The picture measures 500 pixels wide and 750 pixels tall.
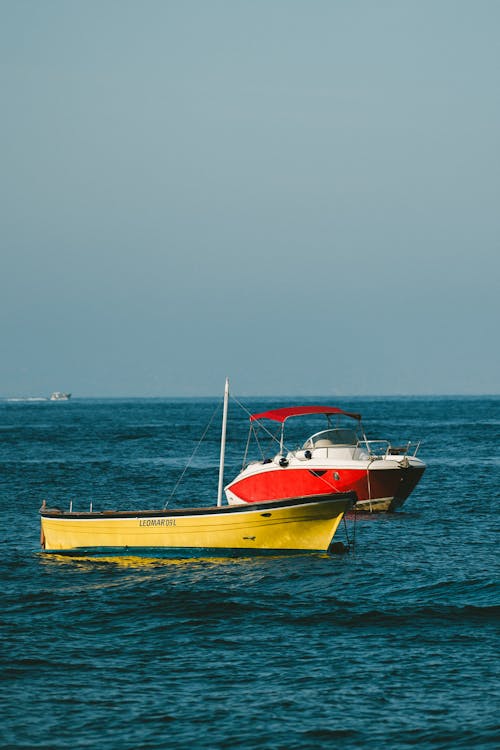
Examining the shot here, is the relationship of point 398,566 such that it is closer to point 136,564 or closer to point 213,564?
point 213,564

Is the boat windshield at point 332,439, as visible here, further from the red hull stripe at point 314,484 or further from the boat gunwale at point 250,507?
the boat gunwale at point 250,507

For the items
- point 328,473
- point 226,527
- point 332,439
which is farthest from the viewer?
point 332,439

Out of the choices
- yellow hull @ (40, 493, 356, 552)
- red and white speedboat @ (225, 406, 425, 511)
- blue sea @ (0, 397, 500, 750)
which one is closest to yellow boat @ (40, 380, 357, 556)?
yellow hull @ (40, 493, 356, 552)

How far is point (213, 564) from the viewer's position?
28375 millimetres

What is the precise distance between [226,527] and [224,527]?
0.06 metres

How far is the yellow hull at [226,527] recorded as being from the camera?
28125 mm

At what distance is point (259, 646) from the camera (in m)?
20.4

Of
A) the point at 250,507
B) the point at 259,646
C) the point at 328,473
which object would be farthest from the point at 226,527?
the point at 328,473

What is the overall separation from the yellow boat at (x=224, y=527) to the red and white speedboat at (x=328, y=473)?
9215 mm

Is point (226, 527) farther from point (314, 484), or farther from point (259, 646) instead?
point (314, 484)

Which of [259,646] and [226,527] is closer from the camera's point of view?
[259,646]

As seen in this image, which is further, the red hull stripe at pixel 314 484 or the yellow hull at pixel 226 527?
the red hull stripe at pixel 314 484

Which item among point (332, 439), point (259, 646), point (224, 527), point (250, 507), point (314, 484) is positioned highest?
point (332, 439)

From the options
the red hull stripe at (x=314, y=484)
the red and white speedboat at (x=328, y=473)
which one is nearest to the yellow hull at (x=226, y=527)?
the red hull stripe at (x=314, y=484)
